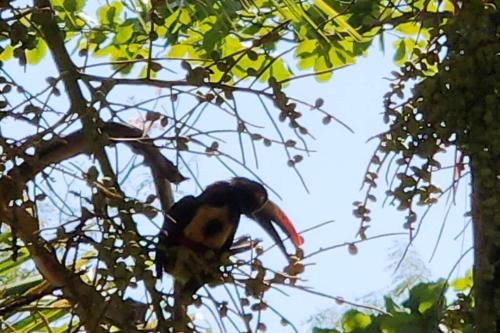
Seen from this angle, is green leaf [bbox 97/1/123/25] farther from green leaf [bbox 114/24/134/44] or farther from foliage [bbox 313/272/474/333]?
foliage [bbox 313/272/474/333]

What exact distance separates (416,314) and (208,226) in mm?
340

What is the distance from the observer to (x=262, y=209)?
99 cm

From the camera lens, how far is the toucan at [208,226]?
0.87 m

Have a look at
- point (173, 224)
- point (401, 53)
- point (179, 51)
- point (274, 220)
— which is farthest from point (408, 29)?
point (173, 224)

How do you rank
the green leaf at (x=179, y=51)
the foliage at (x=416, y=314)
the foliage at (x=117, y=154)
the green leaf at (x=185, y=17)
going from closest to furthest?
the foliage at (x=117, y=154) < the foliage at (x=416, y=314) < the green leaf at (x=185, y=17) < the green leaf at (x=179, y=51)

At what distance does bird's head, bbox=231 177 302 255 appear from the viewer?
3.14 feet

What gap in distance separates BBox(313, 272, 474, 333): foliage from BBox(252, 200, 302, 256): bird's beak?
0.13 meters

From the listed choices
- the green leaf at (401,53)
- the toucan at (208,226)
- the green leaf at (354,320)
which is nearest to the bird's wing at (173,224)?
the toucan at (208,226)

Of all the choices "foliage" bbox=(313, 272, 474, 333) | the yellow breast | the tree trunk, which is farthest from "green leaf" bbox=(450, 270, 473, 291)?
the yellow breast

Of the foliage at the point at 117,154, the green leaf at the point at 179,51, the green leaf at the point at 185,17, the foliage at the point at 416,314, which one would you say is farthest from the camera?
the green leaf at the point at 179,51

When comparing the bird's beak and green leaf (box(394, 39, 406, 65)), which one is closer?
the bird's beak

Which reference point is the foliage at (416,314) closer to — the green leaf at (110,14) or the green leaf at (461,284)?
the green leaf at (461,284)

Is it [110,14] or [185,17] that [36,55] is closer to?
[110,14]

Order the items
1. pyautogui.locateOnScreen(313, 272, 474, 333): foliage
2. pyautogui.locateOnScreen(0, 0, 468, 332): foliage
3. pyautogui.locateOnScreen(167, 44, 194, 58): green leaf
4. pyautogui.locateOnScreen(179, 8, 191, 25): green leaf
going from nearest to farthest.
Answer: pyautogui.locateOnScreen(0, 0, 468, 332): foliage < pyautogui.locateOnScreen(313, 272, 474, 333): foliage < pyautogui.locateOnScreen(179, 8, 191, 25): green leaf < pyautogui.locateOnScreen(167, 44, 194, 58): green leaf
